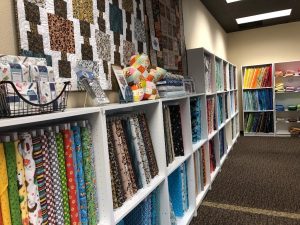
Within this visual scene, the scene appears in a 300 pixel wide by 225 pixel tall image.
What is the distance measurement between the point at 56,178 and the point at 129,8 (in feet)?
4.81

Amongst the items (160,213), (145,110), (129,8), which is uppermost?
(129,8)

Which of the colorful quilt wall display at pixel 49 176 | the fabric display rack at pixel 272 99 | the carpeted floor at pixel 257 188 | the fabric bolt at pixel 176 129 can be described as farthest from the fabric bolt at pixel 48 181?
the fabric display rack at pixel 272 99

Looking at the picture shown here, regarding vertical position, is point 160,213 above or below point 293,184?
above

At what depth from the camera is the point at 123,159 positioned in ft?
4.55

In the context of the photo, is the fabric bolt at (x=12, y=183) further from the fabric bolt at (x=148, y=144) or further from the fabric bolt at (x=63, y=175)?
the fabric bolt at (x=148, y=144)

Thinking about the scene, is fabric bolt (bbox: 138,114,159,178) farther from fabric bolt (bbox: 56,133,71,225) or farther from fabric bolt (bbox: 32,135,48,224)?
fabric bolt (bbox: 32,135,48,224)

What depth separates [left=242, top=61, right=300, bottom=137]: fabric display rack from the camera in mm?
5645

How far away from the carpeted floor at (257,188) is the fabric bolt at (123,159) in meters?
1.12

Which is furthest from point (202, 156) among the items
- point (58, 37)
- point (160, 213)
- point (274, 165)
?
point (58, 37)

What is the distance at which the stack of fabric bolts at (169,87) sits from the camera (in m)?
1.95

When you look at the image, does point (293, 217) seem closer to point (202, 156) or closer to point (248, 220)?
point (248, 220)

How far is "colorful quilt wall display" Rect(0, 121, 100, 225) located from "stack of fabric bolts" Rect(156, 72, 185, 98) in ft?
3.00

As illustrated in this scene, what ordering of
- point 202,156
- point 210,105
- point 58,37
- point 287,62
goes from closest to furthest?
point 58,37 → point 202,156 → point 210,105 → point 287,62

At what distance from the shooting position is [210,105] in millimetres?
3180
